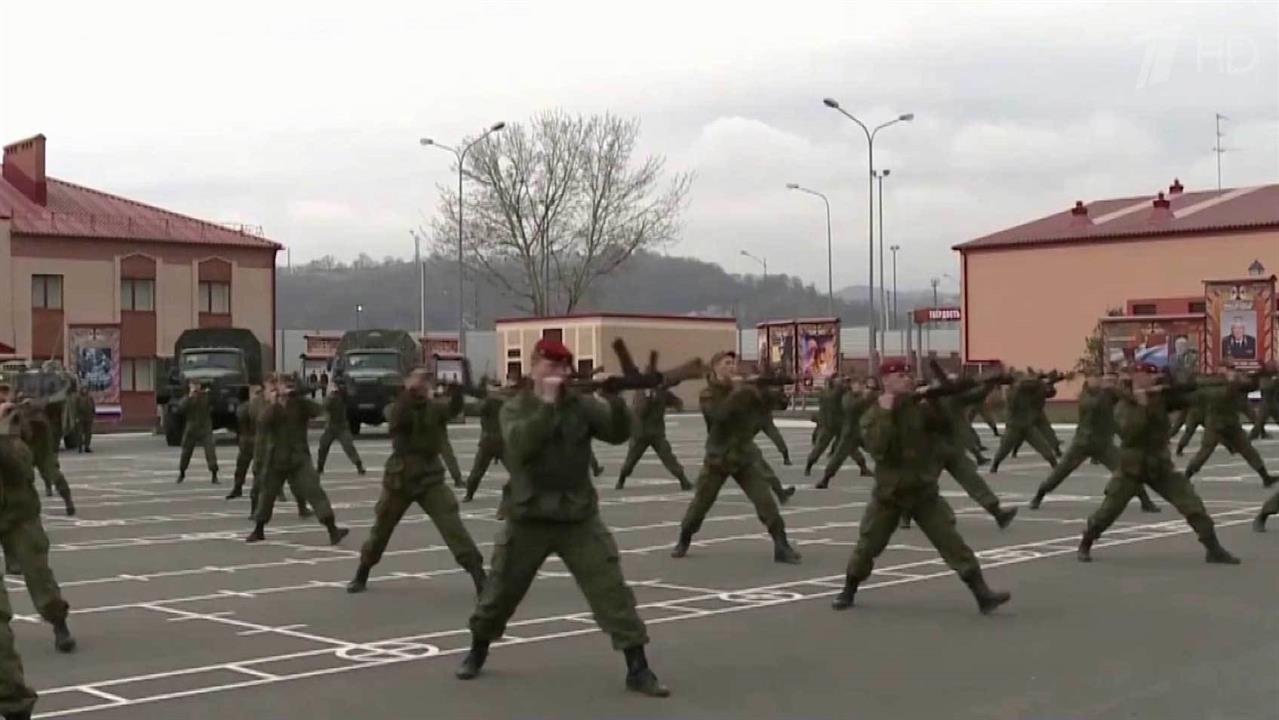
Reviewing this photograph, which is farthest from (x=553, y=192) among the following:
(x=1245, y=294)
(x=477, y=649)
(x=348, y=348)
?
(x=477, y=649)

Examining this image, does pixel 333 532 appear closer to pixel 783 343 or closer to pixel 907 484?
pixel 907 484

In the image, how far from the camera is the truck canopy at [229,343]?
44.0 m

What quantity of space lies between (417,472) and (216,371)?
3187 centimetres

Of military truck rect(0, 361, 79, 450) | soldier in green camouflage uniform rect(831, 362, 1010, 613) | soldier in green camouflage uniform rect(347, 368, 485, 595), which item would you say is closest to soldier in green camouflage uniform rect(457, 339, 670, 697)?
soldier in green camouflage uniform rect(831, 362, 1010, 613)

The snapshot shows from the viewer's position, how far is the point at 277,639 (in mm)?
10648

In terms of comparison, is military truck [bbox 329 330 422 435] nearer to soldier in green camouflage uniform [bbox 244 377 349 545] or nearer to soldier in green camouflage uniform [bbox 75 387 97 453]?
soldier in green camouflage uniform [bbox 75 387 97 453]

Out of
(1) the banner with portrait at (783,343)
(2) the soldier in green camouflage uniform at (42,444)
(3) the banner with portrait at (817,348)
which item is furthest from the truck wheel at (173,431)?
(2) the soldier in green camouflage uniform at (42,444)

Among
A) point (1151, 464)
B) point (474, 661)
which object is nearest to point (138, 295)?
point (1151, 464)

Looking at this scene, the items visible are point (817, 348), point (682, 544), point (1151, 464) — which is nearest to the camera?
point (1151, 464)

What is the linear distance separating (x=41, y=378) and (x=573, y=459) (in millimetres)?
30928

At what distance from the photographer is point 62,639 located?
1042 cm

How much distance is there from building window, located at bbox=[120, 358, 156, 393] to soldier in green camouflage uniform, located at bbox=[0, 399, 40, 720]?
5138 cm

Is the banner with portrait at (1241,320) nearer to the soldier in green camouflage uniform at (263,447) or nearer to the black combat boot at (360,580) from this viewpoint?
the soldier in green camouflage uniform at (263,447)

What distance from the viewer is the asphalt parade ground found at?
28.0ft
